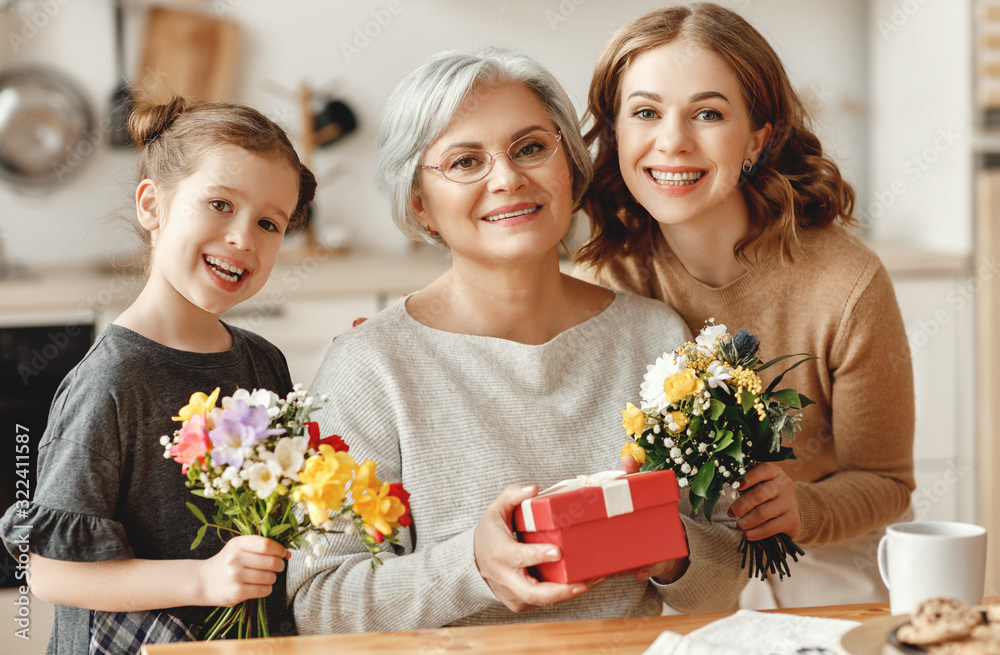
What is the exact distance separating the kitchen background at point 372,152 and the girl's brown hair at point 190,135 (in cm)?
164

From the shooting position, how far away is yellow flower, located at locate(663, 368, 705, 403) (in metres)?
1.14

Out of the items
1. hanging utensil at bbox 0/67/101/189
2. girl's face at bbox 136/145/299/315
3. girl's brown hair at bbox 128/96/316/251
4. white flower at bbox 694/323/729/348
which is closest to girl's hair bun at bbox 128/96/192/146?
girl's brown hair at bbox 128/96/316/251

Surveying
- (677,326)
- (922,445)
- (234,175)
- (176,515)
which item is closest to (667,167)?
(677,326)

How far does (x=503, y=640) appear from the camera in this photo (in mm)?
1006

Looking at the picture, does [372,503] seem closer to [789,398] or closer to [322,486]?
[322,486]

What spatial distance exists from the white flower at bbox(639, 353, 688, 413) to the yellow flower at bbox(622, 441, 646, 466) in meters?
0.05

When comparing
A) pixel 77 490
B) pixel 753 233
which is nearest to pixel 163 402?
pixel 77 490

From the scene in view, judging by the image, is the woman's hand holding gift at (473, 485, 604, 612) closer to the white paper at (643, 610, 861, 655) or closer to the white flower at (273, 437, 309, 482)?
the white paper at (643, 610, 861, 655)

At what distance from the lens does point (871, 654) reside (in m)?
0.79

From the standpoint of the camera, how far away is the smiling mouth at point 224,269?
4.05ft

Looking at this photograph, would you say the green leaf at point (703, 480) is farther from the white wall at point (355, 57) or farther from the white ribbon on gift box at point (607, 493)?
the white wall at point (355, 57)

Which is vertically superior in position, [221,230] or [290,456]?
[221,230]

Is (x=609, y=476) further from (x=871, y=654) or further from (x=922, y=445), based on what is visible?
(x=922, y=445)

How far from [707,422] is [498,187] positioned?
443 millimetres
